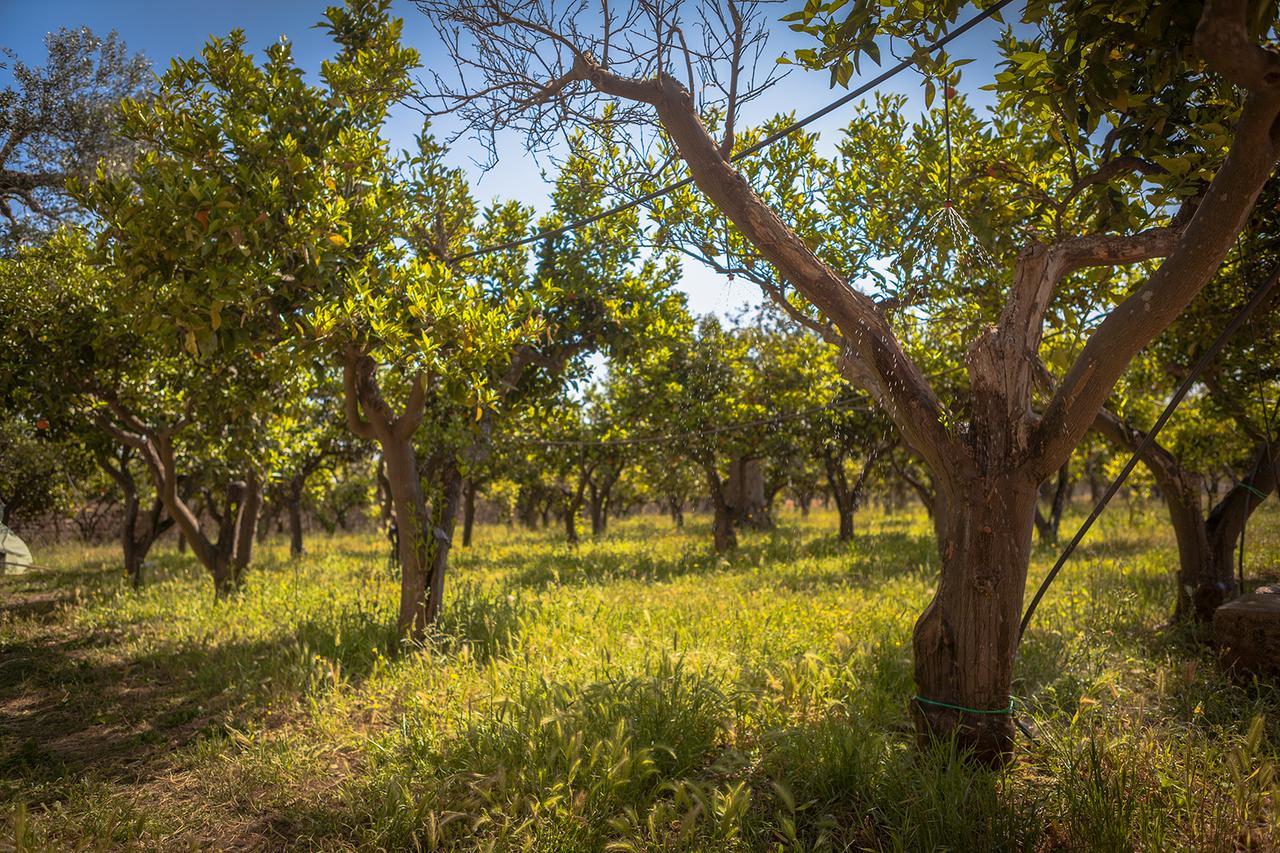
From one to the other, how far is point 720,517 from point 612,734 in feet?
37.9

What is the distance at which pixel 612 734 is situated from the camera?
4242mm

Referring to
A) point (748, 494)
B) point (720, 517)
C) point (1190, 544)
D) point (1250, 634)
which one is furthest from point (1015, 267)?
point (748, 494)

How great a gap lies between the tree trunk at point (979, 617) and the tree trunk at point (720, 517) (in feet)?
36.9

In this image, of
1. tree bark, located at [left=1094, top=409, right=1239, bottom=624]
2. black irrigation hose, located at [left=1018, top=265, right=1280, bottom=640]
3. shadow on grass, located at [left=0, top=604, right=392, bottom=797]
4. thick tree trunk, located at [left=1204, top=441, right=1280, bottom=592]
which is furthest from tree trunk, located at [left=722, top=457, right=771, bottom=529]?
black irrigation hose, located at [left=1018, top=265, right=1280, bottom=640]

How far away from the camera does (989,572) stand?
3680 mm

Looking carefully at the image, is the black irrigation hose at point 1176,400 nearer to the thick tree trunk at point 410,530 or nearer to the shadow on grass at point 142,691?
the thick tree trunk at point 410,530

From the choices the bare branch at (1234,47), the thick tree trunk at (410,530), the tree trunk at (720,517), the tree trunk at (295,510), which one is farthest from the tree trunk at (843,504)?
the tree trunk at (295,510)

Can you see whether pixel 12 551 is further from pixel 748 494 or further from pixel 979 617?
pixel 748 494

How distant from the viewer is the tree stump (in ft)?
16.3

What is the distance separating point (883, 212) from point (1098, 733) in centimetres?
465

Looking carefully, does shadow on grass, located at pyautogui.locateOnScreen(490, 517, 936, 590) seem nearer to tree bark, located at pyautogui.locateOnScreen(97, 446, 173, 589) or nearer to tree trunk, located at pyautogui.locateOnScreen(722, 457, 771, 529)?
tree trunk, located at pyautogui.locateOnScreen(722, 457, 771, 529)

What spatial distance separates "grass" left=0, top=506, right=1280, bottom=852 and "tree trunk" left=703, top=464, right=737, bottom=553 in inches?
249

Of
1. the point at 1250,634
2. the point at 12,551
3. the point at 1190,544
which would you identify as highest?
the point at 1190,544

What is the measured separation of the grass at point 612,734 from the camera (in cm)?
332
